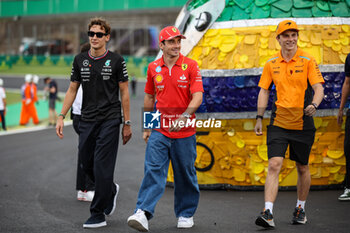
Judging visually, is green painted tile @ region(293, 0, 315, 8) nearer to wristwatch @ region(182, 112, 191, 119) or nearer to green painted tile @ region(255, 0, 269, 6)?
green painted tile @ region(255, 0, 269, 6)

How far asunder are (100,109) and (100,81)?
0.91 feet

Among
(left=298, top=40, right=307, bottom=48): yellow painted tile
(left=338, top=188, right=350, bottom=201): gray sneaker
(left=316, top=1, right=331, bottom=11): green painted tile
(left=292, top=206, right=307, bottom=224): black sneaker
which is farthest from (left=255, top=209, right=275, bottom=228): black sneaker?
(left=316, top=1, right=331, bottom=11): green painted tile

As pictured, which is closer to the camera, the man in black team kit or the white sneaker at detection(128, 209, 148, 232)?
the white sneaker at detection(128, 209, 148, 232)

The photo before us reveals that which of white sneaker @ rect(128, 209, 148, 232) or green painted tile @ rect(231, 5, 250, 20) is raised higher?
green painted tile @ rect(231, 5, 250, 20)

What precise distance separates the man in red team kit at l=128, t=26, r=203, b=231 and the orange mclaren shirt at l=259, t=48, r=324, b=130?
780 millimetres

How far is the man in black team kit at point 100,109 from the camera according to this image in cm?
587

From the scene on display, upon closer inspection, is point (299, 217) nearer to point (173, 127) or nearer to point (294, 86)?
point (294, 86)

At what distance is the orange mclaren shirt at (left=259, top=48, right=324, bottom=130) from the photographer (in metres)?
5.71

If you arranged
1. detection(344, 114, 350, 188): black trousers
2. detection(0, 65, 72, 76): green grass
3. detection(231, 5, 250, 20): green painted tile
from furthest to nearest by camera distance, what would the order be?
detection(0, 65, 72, 76): green grass → detection(231, 5, 250, 20): green painted tile → detection(344, 114, 350, 188): black trousers

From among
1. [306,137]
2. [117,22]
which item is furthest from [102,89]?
[117,22]

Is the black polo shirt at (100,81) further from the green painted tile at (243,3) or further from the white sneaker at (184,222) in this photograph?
the green painted tile at (243,3)

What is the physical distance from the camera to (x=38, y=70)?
152 ft

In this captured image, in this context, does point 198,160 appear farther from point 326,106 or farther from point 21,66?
point 21,66

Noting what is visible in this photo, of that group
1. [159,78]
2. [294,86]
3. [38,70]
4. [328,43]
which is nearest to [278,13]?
[328,43]
